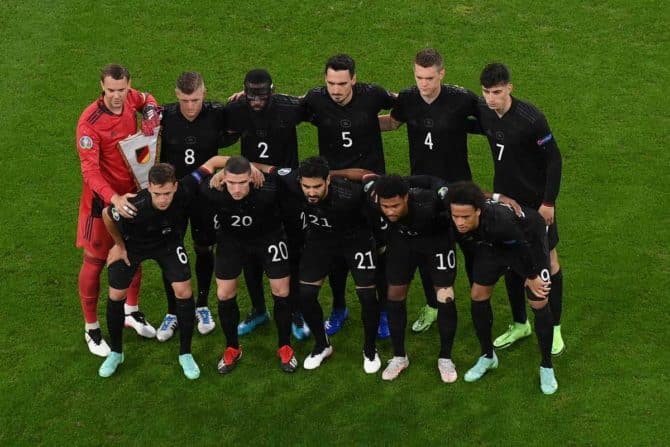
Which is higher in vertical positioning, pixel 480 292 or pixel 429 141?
pixel 429 141

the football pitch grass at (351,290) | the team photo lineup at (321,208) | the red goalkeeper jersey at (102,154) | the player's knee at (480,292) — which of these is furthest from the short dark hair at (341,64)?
the football pitch grass at (351,290)

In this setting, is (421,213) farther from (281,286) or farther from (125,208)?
(125,208)

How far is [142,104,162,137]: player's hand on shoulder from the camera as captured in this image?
9.04 meters

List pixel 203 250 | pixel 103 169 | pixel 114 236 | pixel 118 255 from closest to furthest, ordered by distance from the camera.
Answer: pixel 114 236, pixel 118 255, pixel 103 169, pixel 203 250

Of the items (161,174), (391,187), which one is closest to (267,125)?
(161,174)

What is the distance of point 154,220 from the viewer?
869cm

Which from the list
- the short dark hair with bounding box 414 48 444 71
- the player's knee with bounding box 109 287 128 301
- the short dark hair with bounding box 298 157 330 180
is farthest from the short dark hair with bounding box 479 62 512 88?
the player's knee with bounding box 109 287 128 301

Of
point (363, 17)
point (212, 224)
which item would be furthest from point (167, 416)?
point (363, 17)

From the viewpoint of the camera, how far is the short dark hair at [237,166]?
27.4ft

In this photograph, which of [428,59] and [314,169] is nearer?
[314,169]

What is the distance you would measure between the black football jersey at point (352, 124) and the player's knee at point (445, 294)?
1.35 meters

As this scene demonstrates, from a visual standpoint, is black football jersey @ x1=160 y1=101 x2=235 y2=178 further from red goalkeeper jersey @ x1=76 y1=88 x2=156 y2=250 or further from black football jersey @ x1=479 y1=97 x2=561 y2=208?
black football jersey @ x1=479 y1=97 x2=561 y2=208

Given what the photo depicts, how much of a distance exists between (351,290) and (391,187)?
258 centimetres

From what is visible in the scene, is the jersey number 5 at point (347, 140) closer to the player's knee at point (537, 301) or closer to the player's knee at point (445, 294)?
the player's knee at point (445, 294)
